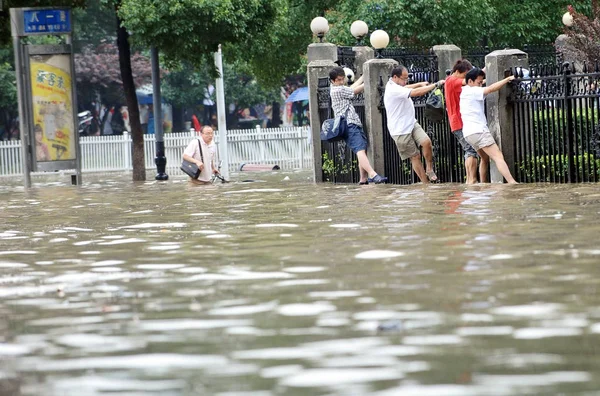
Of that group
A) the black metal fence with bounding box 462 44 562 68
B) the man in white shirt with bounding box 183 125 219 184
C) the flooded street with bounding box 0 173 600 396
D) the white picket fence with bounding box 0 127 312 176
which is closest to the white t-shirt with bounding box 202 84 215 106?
the white picket fence with bounding box 0 127 312 176

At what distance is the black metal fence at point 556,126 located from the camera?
17406 mm

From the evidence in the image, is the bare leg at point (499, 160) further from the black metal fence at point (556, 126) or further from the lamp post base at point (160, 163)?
the lamp post base at point (160, 163)

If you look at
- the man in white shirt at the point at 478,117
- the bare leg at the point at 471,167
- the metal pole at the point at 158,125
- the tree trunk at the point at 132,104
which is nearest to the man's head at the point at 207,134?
the bare leg at the point at 471,167

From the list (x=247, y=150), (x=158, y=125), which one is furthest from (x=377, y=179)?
(x=247, y=150)

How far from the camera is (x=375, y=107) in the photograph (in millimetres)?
21172

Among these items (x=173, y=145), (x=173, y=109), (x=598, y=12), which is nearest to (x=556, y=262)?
(x=598, y=12)

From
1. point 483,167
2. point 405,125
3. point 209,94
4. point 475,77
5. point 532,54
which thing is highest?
point 209,94

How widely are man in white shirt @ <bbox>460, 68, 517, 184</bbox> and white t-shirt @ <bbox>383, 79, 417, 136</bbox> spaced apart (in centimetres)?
133

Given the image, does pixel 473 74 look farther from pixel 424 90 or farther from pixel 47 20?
pixel 47 20

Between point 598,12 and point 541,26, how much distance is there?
886 centimetres

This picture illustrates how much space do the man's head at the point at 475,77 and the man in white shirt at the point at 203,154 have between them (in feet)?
20.1

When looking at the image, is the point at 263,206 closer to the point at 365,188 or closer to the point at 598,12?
the point at 365,188

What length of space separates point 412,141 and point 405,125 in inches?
11.0

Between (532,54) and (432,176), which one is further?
(532,54)
